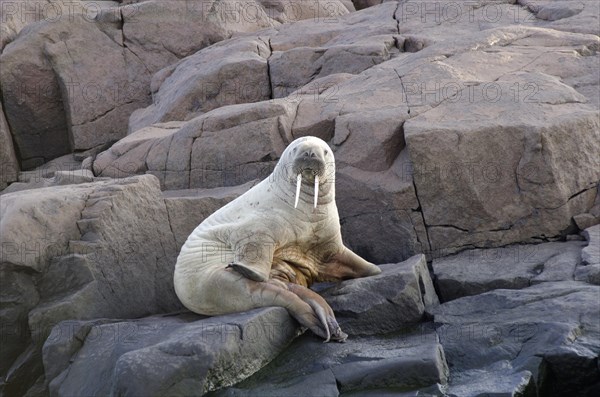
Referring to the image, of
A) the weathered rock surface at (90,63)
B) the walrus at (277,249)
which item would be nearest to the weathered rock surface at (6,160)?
the weathered rock surface at (90,63)

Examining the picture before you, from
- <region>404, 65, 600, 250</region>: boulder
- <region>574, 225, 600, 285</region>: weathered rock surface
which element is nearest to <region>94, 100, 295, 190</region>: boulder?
<region>404, 65, 600, 250</region>: boulder

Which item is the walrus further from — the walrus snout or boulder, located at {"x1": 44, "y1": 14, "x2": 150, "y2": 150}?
boulder, located at {"x1": 44, "y1": 14, "x2": 150, "y2": 150}

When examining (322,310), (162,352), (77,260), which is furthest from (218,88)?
(162,352)

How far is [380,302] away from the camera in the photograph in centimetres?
780

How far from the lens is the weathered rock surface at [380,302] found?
7.77 meters

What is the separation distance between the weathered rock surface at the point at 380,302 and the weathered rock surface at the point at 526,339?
0.23 m

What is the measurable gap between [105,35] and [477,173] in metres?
Answer: 7.14

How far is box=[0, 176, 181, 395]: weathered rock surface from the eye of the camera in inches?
324

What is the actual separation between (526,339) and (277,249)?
211cm

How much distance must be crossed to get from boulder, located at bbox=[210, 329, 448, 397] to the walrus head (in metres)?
1.33

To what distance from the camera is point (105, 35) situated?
570 inches

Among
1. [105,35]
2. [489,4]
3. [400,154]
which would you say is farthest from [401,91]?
[105,35]

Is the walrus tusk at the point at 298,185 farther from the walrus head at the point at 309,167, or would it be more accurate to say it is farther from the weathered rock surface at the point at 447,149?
the weathered rock surface at the point at 447,149

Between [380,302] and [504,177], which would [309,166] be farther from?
[504,177]
